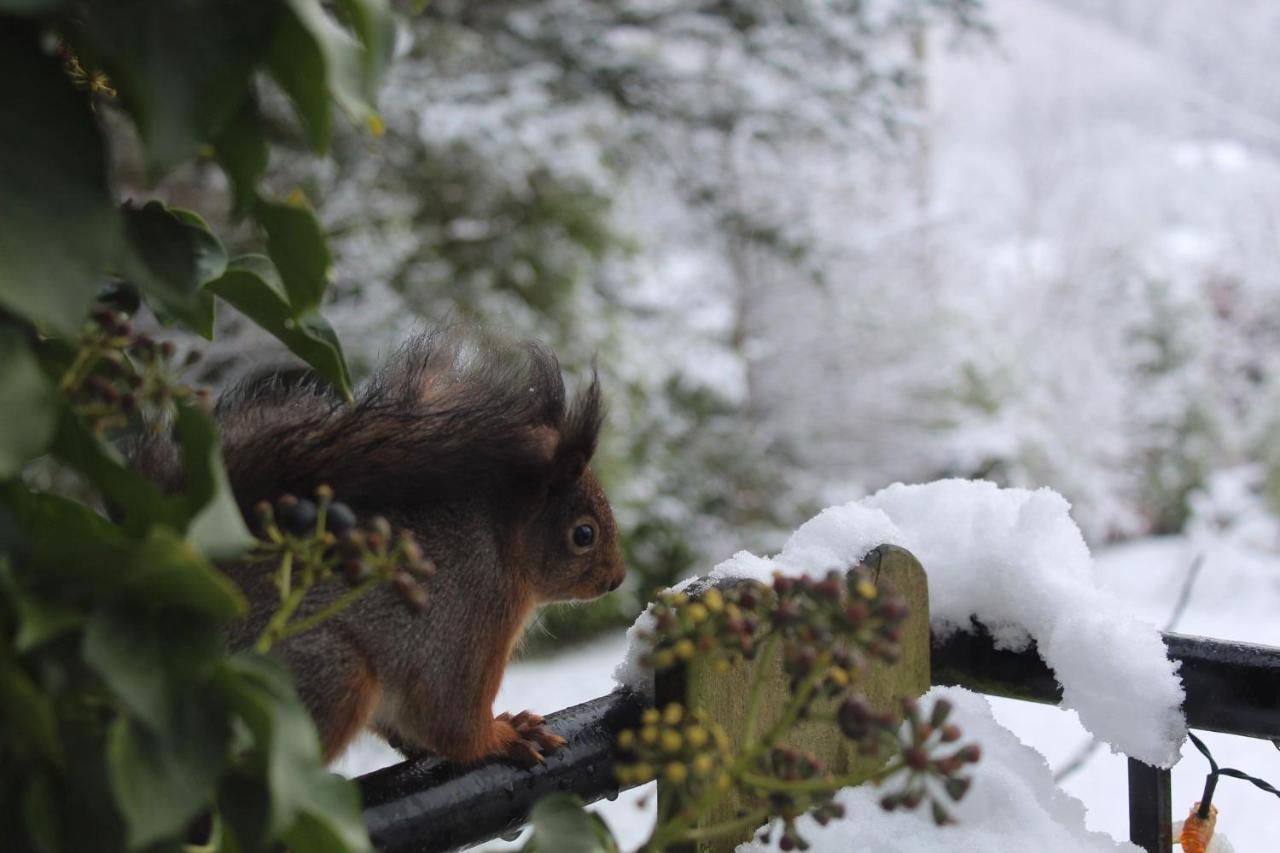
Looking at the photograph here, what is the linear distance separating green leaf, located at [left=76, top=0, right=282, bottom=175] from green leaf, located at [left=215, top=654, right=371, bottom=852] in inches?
4.5

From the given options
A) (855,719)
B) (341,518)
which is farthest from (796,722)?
(341,518)

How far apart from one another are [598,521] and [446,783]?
0.25 metres

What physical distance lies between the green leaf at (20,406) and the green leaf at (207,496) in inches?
1.5

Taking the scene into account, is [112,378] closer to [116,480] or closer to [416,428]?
[116,480]

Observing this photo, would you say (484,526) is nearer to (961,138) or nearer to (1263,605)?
(1263,605)

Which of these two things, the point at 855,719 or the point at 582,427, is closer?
the point at 855,719

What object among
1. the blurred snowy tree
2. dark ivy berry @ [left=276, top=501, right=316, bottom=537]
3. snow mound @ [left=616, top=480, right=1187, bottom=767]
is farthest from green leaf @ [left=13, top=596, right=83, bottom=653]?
the blurred snowy tree

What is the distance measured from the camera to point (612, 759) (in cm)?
57

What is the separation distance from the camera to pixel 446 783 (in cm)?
52

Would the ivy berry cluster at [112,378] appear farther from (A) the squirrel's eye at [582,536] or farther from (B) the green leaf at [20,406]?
(A) the squirrel's eye at [582,536]

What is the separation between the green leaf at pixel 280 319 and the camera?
413 millimetres

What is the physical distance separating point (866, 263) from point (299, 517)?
16.4 ft

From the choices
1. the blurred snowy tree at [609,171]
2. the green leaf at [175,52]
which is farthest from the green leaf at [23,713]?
the blurred snowy tree at [609,171]

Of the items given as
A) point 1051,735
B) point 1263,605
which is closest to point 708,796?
point 1051,735
